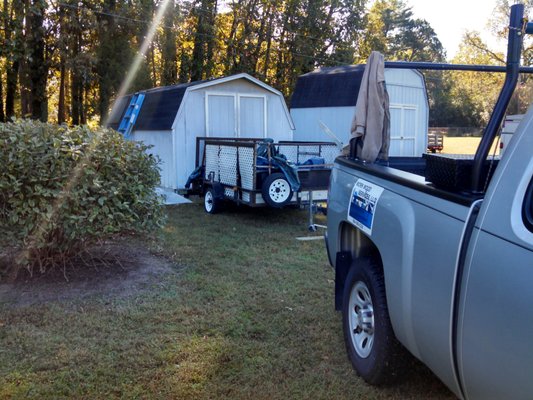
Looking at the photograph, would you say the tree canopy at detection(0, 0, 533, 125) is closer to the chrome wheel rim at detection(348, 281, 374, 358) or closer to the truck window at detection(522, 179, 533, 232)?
the chrome wheel rim at detection(348, 281, 374, 358)

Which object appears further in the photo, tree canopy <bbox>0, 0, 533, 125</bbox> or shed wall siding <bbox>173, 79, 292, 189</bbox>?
tree canopy <bbox>0, 0, 533, 125</bbox>

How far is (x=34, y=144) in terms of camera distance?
498 centimetres

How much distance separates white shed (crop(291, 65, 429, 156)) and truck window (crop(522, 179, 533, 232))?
14.1 meters

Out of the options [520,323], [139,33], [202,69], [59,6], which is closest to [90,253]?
[520,323]

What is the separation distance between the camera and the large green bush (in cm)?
492

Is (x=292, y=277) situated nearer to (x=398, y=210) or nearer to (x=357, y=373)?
(x=357, y=373)

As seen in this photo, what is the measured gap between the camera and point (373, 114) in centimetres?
414

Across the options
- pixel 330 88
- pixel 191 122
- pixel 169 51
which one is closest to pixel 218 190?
pixel 191 122

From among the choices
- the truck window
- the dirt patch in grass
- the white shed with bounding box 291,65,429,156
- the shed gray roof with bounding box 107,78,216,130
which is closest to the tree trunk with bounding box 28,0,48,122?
the shed gray roof with bounding box 107,78,216,130

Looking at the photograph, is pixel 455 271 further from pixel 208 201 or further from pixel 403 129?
pixel 403 129

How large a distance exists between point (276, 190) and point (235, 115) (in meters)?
5.23

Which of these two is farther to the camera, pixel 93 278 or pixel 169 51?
pixel 169 51

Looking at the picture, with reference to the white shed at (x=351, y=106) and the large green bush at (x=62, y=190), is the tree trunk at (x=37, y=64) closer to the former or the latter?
the white shed at (x=351, y=106)

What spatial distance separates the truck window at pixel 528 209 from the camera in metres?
1.89
